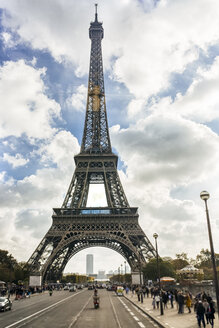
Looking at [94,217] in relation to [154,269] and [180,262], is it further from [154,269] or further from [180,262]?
[180,262]

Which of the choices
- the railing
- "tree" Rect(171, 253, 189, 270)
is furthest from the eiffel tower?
"tree" Rect(171, 253, 189, 270)

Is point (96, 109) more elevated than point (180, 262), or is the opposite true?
point (96, 109)

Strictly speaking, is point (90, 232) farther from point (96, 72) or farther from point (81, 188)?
point (96, 72)

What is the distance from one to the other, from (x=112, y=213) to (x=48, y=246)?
17.2m

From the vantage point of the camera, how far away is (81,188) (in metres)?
81.2

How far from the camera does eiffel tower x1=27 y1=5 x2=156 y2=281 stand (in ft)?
227

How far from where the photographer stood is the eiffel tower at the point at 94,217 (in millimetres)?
69125

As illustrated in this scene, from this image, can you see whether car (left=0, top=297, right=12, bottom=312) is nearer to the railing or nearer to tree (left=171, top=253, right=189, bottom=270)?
the railing

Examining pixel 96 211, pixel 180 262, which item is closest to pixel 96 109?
pixel 96 211

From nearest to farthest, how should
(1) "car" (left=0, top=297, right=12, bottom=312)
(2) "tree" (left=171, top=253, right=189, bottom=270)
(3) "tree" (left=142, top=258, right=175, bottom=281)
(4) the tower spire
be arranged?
(1) "car" (left=0, top=297, right=12, bottom=312) < (3) "tree" (left=142, top=258, right=175, bottom=281) < (4) the tower spire < (2) "tree" (left=171, top=253, right=189, bottom=270)

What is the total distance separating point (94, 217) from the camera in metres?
74.1

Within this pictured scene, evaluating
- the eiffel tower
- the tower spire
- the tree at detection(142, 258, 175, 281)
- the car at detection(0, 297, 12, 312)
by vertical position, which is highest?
the tower spire

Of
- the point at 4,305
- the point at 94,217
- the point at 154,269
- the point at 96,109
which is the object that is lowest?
the point at 4,305

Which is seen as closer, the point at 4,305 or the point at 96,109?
the point at 4,305
